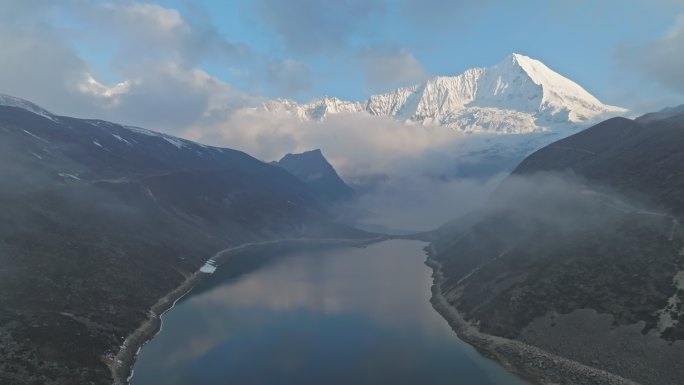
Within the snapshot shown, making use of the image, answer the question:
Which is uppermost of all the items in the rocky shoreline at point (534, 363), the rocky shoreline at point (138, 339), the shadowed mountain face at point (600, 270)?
the shadowed mountain face at point (600, 270)

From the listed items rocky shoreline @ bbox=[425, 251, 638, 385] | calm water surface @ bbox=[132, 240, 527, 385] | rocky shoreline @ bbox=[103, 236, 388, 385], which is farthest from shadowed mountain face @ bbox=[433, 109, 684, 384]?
rocky shoreline @ bbox=[103, 236, 388, 385]

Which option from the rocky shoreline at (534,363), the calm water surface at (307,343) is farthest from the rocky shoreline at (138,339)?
the rocky shoreline at (534,363)

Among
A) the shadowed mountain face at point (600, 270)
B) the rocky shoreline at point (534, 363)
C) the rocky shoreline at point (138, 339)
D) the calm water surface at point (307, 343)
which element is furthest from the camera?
the shadowed mountain face at point (600, 270)

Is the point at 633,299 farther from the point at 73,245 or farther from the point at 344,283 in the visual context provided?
the point at 73,245

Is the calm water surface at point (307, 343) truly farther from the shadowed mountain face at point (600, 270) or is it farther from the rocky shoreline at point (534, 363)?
the shadowed mountain face at point (600, 270)

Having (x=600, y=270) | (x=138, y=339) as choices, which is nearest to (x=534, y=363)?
(x=600, y=270)

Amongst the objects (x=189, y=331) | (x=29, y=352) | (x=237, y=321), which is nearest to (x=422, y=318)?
(x=237, y=321)

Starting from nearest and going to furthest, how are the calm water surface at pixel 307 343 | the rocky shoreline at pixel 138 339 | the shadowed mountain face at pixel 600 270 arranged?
the rocky shoreline at pixel 138 339
the calm water surface at pixel 307 343
the shadowed mountain face at pixel 600 270
